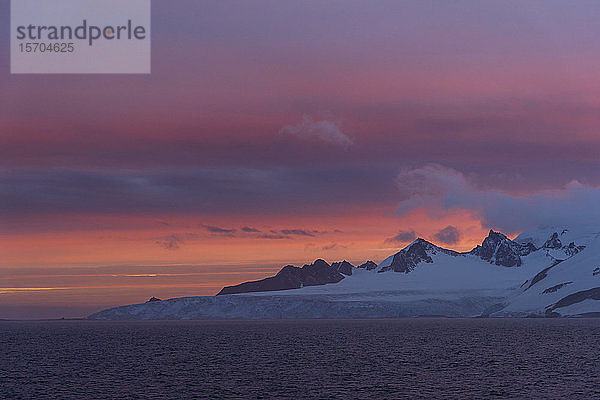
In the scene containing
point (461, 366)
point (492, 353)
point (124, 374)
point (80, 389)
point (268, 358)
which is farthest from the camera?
point (492, 353)

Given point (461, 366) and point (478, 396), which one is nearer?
point (478, 396)

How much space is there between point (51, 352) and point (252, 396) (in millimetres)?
89351

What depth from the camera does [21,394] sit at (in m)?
80.4

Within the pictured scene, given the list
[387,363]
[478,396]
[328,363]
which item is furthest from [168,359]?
[478,396]

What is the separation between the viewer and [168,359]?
13225 centimetres

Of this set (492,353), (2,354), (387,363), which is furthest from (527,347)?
(2,354)

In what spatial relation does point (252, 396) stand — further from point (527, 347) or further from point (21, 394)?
point (527, 347)

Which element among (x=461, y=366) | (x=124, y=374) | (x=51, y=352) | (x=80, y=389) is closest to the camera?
(x=80, y=389)

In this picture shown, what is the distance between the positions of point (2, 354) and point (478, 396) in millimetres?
103376

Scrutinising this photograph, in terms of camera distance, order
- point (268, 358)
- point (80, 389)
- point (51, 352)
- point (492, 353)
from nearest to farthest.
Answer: point (80, 389) → point (268, 358) → point (492, 353) → point (51, 352)

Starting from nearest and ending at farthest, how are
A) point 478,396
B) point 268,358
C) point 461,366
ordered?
point 478,396 < point 461,366 < point 268,358

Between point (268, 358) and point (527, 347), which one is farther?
point (527, 347)

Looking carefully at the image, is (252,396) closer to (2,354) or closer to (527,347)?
(2,354)

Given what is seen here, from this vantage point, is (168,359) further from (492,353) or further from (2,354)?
(492,353)
